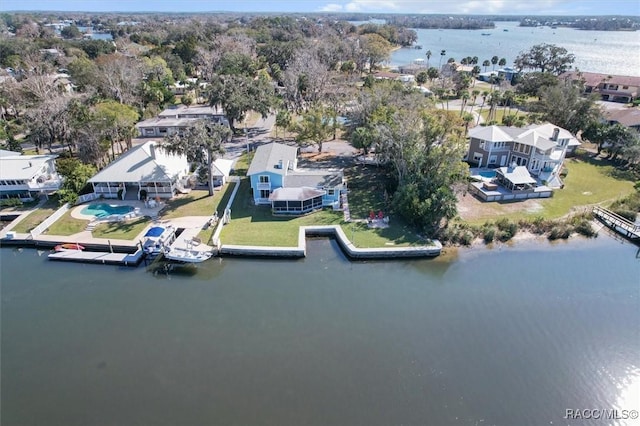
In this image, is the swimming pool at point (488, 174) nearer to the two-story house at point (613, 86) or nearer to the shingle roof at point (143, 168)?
the shingle roof at point (143, 168)

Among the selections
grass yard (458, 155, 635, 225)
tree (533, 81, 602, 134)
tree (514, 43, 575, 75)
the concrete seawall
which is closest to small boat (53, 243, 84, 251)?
the concrete seawall

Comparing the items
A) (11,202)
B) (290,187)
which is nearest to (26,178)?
(11,202)

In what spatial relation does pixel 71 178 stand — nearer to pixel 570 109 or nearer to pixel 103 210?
pixel 103 210

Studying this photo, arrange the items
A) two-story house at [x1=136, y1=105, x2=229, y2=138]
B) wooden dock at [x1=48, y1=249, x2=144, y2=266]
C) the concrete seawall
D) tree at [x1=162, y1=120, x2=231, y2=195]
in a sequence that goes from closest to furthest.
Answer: wooden dock at [x1=48, y1=249, x2=144, y2=266], the concrete seawall, tree at [x1=162, y1=120, x2=231, y2=195], two-story house at [x1=136, y1=105, x2=229, y2=138]

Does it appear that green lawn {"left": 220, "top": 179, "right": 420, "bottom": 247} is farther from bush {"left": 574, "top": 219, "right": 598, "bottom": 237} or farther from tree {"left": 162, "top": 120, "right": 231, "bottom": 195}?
bush {"left": 574, "top": 219, "right": 598, "bottom": 237}

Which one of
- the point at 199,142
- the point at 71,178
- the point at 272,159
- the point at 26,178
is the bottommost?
the point at 71,178

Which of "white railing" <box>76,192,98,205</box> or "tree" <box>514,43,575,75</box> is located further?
"tree" <box>514,43,575,75</box>

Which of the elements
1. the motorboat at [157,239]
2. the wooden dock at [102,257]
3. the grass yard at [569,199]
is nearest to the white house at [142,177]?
the motorboat at [157,239]
